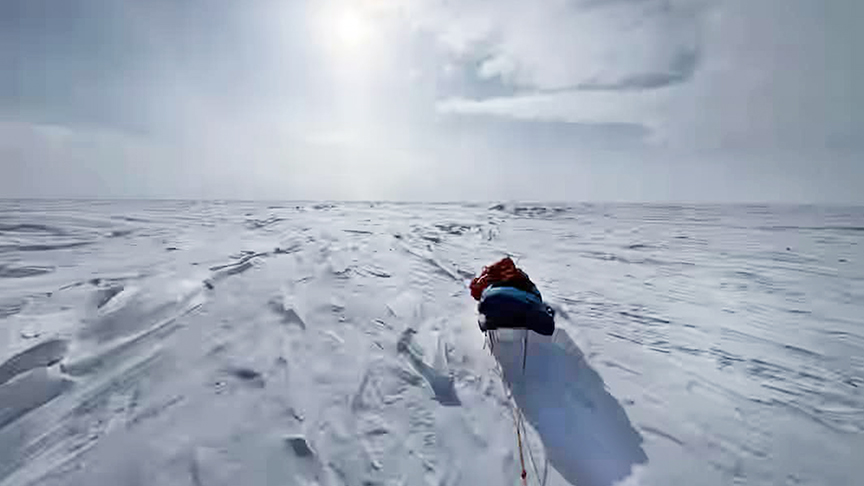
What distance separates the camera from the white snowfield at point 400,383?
2725 millimetres

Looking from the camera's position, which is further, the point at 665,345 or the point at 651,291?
the point at 651,291

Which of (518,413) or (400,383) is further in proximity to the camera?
(400,383)

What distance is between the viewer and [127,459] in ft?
8.52

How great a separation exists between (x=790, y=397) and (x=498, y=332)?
9.75 feet

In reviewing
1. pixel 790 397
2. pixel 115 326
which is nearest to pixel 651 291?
pixel 790 397

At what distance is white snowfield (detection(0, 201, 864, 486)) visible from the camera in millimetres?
2725

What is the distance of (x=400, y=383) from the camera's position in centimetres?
377

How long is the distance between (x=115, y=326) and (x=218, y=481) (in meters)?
3.25

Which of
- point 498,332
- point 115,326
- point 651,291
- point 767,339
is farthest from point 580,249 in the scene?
point 115,326

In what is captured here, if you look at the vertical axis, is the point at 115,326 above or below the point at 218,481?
above

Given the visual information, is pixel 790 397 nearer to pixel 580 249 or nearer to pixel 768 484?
pixel 768 484

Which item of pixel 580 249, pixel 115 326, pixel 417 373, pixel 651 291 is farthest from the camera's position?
pixel 580 249

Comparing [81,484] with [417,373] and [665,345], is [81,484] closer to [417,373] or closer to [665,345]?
[417,373]

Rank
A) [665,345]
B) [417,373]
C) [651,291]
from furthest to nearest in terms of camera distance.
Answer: [651,291] < [665,345] < [417,373]
